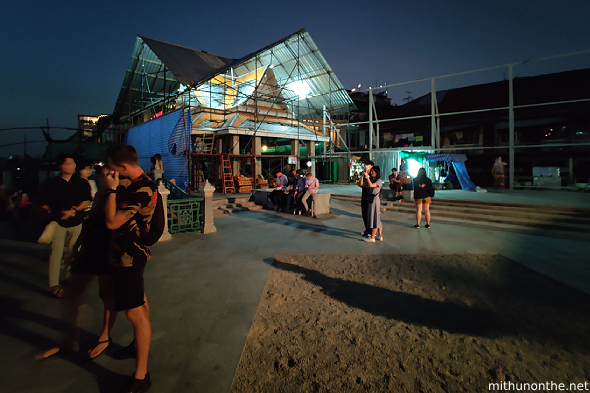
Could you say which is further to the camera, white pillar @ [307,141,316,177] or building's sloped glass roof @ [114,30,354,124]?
white pillar @ [307,141,316,177]

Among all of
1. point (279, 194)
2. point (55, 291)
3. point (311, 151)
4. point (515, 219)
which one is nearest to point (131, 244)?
point (55, 291)

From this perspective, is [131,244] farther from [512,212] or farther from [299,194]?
[512,212]

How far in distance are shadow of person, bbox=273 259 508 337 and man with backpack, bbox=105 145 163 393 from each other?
7.95 ft

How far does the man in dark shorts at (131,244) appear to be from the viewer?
2.06 meters

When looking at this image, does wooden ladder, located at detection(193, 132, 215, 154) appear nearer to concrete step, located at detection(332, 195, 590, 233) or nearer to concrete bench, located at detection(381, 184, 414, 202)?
concrete bench, located at detection(381, 184, 414, 202)

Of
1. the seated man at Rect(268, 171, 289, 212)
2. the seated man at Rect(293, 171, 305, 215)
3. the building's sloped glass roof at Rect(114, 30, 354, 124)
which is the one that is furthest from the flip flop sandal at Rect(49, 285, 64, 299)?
the building's sloped glass roof at Rect(114, 30, 354, 124)

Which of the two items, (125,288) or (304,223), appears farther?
(304,223)

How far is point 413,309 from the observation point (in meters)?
3.49

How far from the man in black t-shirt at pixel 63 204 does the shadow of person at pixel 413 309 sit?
3.36 meters

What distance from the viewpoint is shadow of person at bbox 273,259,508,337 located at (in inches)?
122

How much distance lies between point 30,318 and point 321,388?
3.32 meters

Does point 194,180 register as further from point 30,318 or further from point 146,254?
point 146,254

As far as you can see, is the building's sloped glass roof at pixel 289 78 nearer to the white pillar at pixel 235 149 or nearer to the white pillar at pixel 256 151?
the white pillar at pixel 235 149

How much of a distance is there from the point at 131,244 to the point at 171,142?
13.3m
